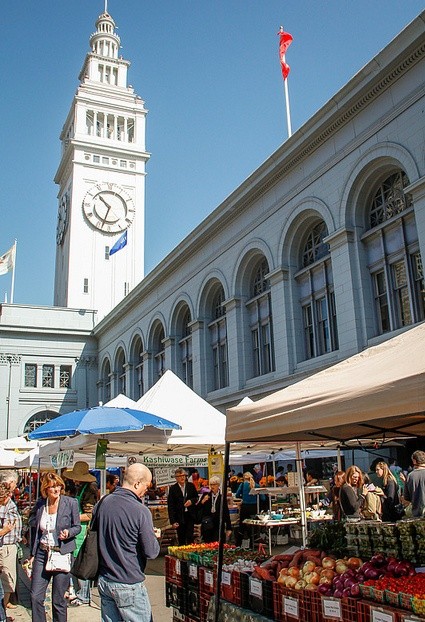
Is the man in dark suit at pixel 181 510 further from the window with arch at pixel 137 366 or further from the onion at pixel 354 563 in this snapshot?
the window with arch at pixel 137 366

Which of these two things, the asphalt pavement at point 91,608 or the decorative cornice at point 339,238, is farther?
the decorative cornice at point 339,238

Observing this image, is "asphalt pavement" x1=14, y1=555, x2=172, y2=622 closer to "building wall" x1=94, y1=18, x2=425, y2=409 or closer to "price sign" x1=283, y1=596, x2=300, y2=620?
"price sign" x1=283, y1=596, x2=300, y2=620

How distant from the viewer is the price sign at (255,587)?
594 cm

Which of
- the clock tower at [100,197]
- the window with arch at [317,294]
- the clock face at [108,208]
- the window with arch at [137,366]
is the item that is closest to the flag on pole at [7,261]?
the clock tower at [100,197]

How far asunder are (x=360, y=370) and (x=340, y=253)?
14529mm

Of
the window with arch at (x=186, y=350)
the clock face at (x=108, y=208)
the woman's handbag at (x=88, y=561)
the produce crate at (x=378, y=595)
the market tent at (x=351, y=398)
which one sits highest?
the clock face at (x=108, y=208)

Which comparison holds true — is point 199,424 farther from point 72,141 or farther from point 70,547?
point 72,141

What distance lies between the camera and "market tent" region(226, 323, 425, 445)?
440cm

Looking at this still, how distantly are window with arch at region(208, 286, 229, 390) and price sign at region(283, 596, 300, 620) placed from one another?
22249 millimetres

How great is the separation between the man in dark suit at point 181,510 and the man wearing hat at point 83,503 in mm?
1861

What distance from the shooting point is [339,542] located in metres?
6.75

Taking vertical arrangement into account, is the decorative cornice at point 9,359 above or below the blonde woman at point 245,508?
above

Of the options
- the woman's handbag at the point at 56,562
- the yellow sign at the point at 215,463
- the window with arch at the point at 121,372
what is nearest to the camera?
the woman's handbag at the point at 56,562

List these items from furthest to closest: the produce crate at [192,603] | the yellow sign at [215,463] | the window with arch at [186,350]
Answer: the window with arch at [186,350] → the yellow sign at [215,463] → the produce crate at [192,603]
